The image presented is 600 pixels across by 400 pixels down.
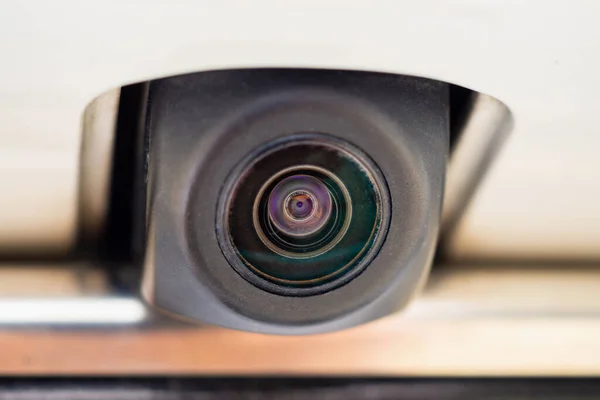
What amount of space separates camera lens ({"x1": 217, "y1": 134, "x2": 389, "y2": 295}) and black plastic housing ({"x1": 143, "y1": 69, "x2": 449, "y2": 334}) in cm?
1

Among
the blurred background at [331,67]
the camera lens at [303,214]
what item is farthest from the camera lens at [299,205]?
the blurred background at [331,67]

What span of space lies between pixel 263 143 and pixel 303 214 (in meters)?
0.11

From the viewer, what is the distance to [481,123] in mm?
635

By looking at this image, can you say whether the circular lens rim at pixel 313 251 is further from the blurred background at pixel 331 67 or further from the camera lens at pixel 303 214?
the blurred background at pixel 331 67

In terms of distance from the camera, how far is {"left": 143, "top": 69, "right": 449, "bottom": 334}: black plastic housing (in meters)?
0.57

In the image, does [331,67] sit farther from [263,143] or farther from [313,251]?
[313,251]

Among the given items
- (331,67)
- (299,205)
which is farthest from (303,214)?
(331,67)

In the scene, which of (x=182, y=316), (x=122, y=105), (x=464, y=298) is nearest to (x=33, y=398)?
(x=182, y=316)

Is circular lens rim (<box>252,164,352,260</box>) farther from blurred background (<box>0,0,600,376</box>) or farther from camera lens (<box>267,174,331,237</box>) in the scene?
blurred background (<box>0,0,600,376</box>)

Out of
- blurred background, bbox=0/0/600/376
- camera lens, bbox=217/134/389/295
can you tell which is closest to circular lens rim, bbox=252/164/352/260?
camera lens, bbox=217/134/389/295

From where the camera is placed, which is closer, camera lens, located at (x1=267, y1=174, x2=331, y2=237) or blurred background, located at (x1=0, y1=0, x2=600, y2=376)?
blurred background, located at (x1=0, y1=0, x2=600, y2=376)

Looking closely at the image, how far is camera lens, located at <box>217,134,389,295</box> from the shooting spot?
60 cm

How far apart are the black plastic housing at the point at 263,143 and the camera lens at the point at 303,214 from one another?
0.01 meters

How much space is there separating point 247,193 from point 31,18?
0.80 feet
